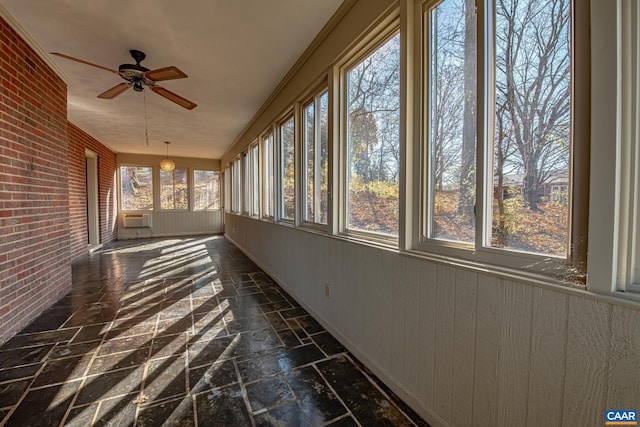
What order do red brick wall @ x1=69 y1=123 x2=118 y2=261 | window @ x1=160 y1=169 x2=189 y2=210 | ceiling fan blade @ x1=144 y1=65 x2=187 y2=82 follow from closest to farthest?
ceiling fan blade @ x1=144 y1=65 x2=187 y2=82 < red brick wall @ x1=69 y1=123 x2=118 y2=261 < window @ x1=160 y1=169 x2=189 y2=210

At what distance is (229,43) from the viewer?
2670 mm

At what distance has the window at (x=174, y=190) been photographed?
8.91 metres

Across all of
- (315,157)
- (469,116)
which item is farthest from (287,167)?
(469,116)

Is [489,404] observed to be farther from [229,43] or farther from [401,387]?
[229,43]

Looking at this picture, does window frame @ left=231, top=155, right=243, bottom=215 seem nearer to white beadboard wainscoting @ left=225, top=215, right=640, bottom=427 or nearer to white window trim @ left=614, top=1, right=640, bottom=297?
white beadboard wainscoting @ left=225, top=215, right=640, bottom=427

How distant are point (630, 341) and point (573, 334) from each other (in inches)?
5.3

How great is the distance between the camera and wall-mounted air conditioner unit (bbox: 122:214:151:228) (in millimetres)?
8273

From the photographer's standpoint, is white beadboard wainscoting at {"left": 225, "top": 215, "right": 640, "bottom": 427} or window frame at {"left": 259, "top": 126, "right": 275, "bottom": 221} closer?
white beadboard wainscoting at {"left": 225, "top": 215, "right": 640, "bottom": 427}

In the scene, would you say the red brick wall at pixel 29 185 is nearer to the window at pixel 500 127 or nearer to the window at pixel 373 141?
the window at pixel 373 141

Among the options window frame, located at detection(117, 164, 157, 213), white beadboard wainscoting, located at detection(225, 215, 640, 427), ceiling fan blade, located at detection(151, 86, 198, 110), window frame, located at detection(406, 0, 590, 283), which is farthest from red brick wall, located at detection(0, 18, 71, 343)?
window frame, located at detection(117, 164, 157, 213)

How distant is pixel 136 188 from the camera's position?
339 inches

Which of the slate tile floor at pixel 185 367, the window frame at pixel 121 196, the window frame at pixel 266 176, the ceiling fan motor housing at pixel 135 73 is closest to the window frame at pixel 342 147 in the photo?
the slate tile floor at pixel 185 367

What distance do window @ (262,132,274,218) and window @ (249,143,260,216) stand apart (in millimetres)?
386

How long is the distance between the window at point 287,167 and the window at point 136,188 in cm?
669
